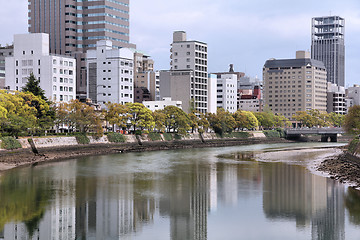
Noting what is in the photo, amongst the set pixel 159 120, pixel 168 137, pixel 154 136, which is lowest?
pixel 168 137

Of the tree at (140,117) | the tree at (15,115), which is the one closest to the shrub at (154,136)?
the tree at (140,117)

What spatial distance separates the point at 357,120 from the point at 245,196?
139 ft

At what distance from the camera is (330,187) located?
42.0 m

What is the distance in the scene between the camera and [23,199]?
120ft

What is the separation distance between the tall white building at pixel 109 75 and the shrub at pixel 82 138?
32.5 meters

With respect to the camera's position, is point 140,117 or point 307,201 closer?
point 307,201

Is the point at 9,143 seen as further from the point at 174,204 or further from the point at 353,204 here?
the point at 353,204

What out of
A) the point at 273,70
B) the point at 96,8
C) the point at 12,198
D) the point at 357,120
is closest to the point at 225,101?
the point at 273,70

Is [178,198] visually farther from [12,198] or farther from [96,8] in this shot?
[96,8]

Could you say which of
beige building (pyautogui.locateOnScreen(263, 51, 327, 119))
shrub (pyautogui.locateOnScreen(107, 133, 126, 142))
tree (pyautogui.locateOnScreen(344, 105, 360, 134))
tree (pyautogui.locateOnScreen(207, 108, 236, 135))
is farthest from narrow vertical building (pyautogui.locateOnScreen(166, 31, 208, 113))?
beige building (pyautogui.locateOnScreen(263, 51, 327, 119))

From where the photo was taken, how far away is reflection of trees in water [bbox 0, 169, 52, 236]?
101 feet

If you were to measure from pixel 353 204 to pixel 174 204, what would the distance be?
41.6ft

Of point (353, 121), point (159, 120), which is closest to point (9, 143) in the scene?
point (159, 120)

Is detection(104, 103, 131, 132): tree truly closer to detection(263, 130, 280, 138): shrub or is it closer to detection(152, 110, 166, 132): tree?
detection(152, 110, 166, 132): tree
